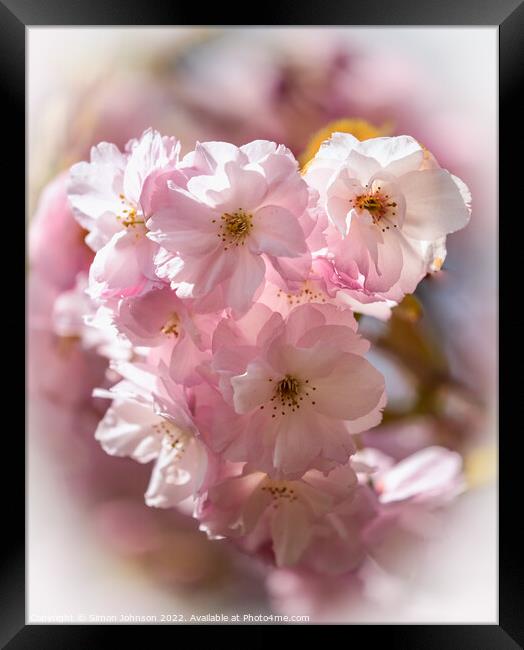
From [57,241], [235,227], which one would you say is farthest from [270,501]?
[57,241]

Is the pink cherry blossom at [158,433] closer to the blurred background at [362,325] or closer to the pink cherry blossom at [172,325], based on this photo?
the pink cherry blossom at [172,325]

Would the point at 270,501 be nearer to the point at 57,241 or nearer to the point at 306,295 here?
the point at 306,295

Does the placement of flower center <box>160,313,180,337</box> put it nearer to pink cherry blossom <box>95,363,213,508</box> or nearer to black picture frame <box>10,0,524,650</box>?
pink cherry blossom <box>95,363,213,508</box>

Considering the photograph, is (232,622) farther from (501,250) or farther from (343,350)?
(501,250)

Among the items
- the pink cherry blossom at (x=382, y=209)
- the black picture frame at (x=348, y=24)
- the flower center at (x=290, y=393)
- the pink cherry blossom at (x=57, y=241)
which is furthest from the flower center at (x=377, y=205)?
the pink cherry blossom at (x=57, y=241)

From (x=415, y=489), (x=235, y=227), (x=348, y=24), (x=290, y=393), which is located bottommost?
(x=415, y=489)
